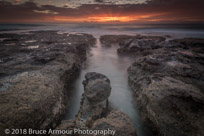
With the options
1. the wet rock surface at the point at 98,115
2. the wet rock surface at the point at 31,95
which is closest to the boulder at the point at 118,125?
the wet rock surface at the point at 98,115

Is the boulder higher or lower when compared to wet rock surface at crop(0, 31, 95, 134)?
lower

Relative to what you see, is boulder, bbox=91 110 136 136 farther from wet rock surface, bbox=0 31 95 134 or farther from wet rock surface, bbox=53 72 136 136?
wet rock surface, bbox=0 31 95 134

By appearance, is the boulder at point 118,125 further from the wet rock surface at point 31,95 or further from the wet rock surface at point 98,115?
the wet rock surface at point 31,95

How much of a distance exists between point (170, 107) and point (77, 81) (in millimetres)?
4500

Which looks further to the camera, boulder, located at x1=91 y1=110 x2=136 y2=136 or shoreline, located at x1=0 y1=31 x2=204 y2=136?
shoreline, located at x1=0 y1=31 x2=204 y2=136

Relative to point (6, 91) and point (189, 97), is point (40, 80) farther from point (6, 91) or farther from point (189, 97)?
point (189, 97)

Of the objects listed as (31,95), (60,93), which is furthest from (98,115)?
(31,95)

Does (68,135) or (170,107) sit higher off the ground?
(170,107)

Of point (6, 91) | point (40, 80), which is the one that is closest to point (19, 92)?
point (6, 91)

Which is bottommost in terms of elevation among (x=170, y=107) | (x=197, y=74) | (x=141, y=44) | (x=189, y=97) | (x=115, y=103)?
(x=115, y=103)

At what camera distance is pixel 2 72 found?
3.92 meters

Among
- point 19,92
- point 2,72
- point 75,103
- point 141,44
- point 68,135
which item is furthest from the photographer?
point 141,44

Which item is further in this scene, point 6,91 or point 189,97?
point 6,91

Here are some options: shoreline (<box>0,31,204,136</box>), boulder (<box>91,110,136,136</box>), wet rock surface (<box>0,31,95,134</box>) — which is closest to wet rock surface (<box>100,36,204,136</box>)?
shoreline (<box>0,31,204,136</box>)
